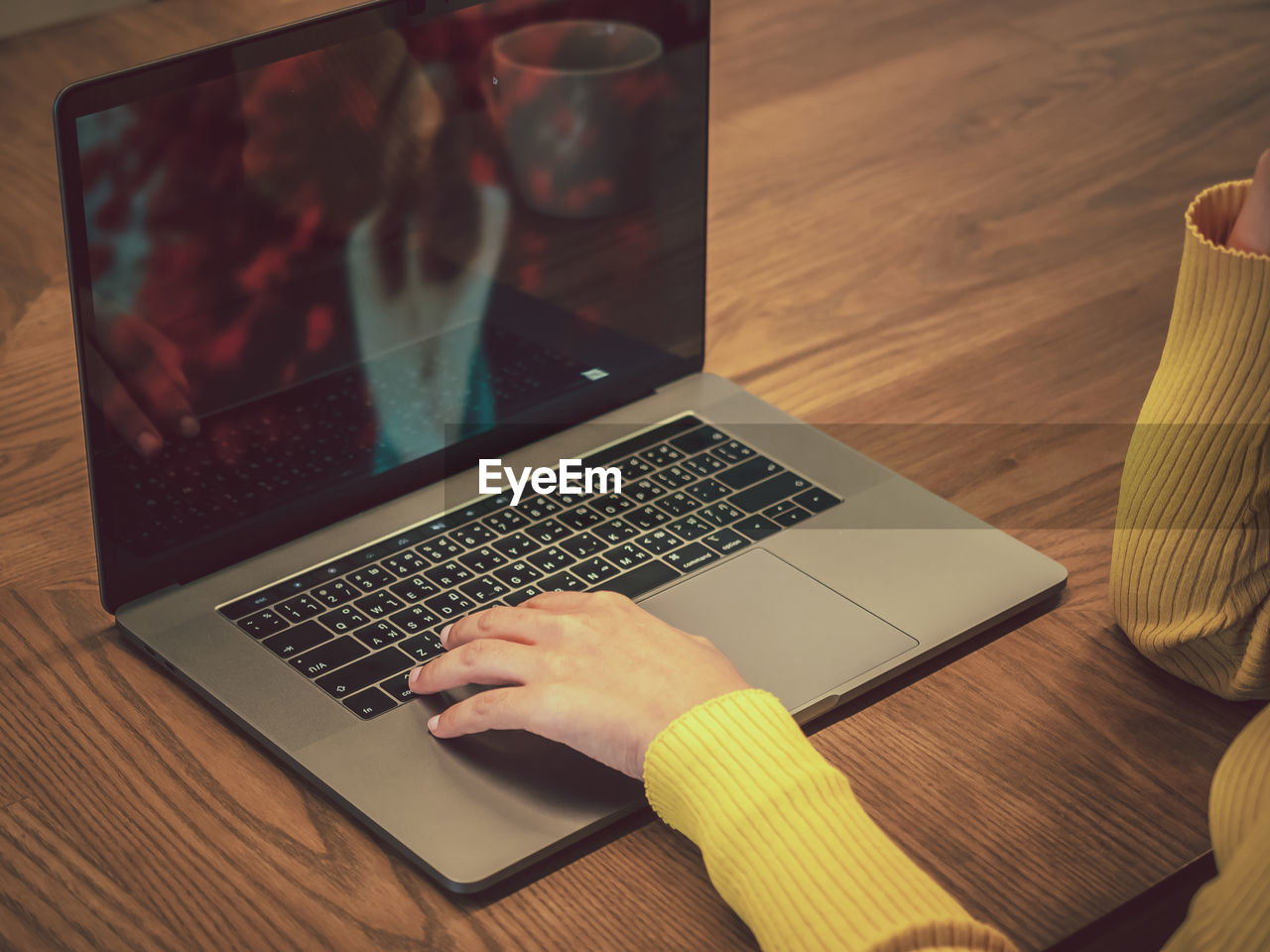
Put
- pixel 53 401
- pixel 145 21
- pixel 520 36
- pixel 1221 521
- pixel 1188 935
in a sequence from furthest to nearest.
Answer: pixel 145 21, pixel 53 401, pixel 520 36, pixel 1221 521, pixel 1188 935

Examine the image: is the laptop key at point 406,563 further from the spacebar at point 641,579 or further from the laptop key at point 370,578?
the spacebar at point 641,579

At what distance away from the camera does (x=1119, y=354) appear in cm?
110

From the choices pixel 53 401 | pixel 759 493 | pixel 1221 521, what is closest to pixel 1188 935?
pixel 1221 521

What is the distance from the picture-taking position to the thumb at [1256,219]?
2.53 ft

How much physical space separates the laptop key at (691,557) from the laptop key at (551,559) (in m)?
0.06

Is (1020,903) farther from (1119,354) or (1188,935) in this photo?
(1119,354)

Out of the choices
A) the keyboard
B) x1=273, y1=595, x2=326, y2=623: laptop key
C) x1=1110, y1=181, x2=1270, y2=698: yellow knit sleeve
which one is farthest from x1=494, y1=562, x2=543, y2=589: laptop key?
x1=1110, y1=181, x2=1270, y2=698: yellow knit sleeve

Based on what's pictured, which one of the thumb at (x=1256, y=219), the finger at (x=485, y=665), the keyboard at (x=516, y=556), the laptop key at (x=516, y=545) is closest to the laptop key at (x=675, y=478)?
the keyboard at (x=516, y=556)

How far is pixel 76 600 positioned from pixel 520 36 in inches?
17.0

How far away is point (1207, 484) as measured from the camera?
2.50ft

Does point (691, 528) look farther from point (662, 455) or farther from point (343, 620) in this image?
point (343, 620)

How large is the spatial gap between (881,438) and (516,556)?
29 centimetres

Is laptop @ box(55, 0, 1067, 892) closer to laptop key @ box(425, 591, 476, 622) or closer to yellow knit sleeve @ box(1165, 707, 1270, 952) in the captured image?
laptop key @ box(425, 591, 476, 622)

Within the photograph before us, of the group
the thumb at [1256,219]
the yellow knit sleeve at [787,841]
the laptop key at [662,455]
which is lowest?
the yellow knit sleeve at [787,841]
